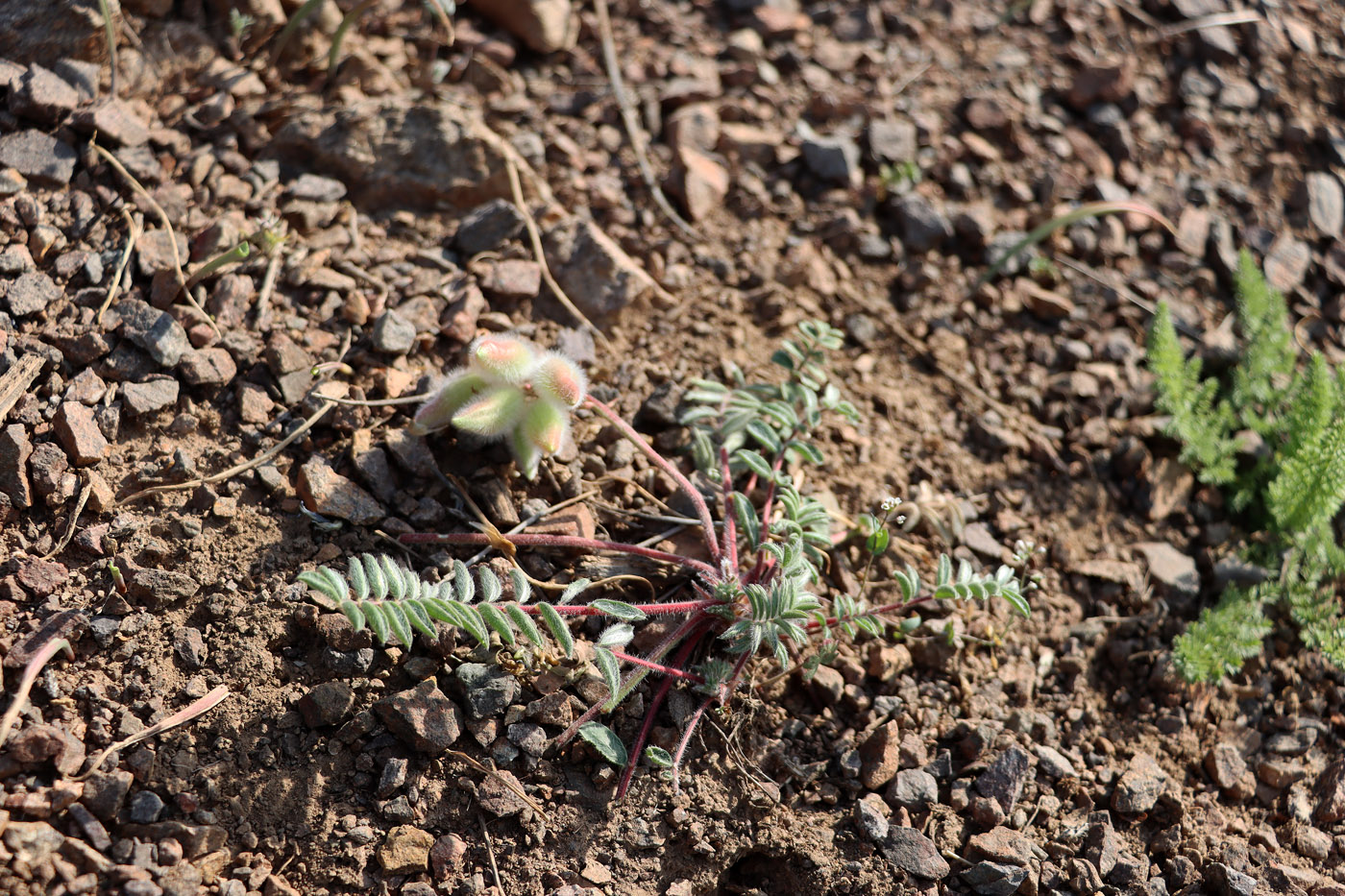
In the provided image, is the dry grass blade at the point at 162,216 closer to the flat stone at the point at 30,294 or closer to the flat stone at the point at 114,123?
the flat stone at the point at 114,123

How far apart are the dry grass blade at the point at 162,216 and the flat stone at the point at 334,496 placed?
56 centimetres

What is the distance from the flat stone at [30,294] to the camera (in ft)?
8.93

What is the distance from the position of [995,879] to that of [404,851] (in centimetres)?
150

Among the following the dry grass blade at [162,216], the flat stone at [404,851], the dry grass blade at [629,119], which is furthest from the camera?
the dry grass blade at [629,119]

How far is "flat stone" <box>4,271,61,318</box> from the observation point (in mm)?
2721

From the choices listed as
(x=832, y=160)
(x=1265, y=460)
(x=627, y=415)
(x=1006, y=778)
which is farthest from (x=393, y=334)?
(x=1265, y=460)

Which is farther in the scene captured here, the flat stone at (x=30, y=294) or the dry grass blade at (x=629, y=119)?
the dry grass blade at (x=629, y=119)

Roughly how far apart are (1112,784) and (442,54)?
3.46 metres

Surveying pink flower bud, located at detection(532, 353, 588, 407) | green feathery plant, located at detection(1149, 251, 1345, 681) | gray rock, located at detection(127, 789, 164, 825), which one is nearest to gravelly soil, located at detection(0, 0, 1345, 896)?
gray rock, located at detection(127, 789, 164, 825)

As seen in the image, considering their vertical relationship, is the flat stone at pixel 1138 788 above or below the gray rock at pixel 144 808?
above

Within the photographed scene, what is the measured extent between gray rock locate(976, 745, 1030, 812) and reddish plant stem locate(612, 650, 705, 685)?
2.79 feet

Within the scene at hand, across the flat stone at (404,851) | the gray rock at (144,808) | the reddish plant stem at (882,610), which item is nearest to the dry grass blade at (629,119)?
the reddish plant stem at (882,610)

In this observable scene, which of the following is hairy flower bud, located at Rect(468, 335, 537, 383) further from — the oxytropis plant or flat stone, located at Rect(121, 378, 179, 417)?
flat stone, located at Rect(121, 378, 179, 417)

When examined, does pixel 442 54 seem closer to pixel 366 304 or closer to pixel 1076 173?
pixel 366 304
